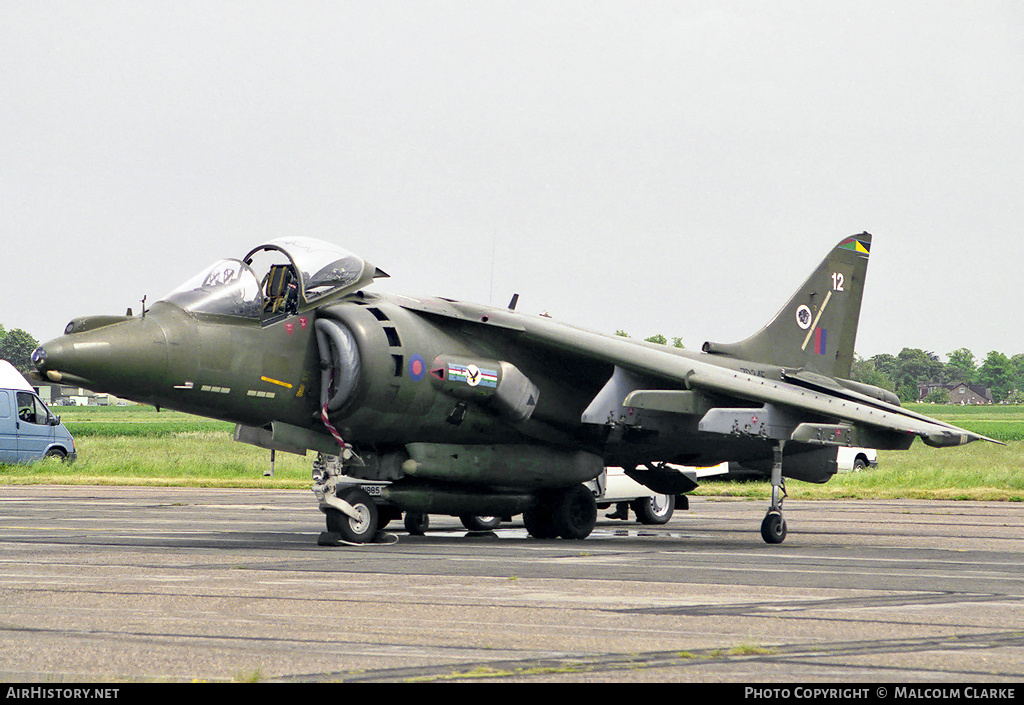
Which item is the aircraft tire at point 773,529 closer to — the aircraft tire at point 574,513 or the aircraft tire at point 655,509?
the aircraft tire at point 574,513

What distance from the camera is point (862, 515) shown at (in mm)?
23000

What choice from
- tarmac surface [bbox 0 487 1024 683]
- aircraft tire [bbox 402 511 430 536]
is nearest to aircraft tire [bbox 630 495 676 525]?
tarmac surface [bbox 0 487 1024 683]

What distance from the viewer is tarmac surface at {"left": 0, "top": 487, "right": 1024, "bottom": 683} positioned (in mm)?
6230

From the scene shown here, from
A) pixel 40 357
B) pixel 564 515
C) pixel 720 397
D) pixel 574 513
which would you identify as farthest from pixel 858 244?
pixel 40 357

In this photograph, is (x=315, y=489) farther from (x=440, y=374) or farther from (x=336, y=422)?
(x=440, y=374)

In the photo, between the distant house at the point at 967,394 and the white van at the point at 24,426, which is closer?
the white van at the point at 24,426

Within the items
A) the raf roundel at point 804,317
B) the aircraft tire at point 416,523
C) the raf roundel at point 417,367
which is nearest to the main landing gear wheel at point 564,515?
the aircraft tire at point 416,523

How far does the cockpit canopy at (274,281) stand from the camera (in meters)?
13.6

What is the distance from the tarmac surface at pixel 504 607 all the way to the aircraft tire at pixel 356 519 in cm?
30

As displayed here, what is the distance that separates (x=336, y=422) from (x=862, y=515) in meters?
12.5

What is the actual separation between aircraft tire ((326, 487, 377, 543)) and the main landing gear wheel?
270 cm

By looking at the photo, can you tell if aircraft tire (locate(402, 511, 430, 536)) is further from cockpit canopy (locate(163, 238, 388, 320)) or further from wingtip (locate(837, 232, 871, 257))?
wingtip (locate(837, 232, 871, 257))

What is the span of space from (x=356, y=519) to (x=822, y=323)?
29.4 feet
